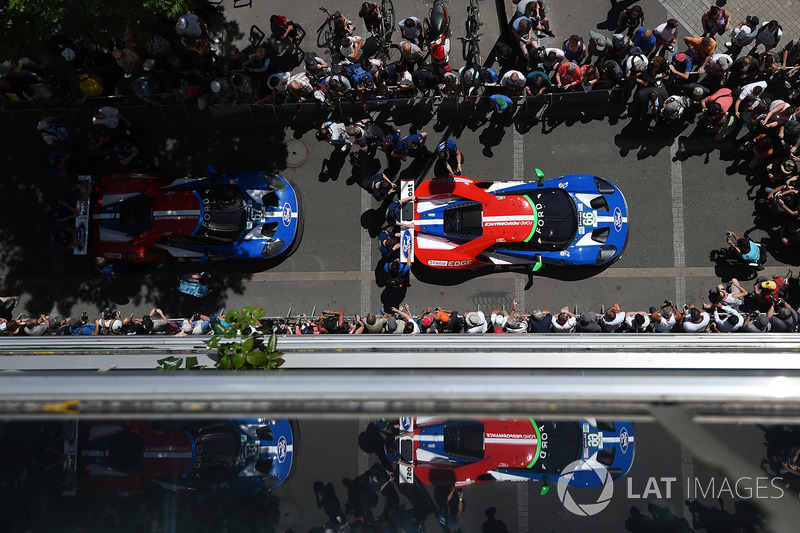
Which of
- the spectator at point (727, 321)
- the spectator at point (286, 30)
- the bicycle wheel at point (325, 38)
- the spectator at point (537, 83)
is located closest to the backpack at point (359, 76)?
the bicycle wheel at point (325, 38)

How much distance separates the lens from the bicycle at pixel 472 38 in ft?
37.5

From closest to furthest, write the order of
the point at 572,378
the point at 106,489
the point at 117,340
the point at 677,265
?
1. the point at 572,378
2. the point at 106,489
3. the point at 117,340
4. the point at 677,265

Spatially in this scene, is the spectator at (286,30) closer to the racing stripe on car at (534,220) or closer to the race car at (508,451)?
the racing stripe on car at (534,220)

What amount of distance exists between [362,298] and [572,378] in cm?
890

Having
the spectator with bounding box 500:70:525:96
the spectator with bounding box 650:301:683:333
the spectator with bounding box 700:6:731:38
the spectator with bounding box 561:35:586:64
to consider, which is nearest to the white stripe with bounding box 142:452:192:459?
the spectator with bounding box 650:301:683:333

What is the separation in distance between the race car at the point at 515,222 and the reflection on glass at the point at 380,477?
7.19m

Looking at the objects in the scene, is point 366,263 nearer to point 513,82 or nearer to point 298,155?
point 298,155

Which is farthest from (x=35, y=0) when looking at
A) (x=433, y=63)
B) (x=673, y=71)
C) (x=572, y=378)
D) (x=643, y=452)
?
(x=673, y=71)

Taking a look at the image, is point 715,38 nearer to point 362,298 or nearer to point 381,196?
point 381,196

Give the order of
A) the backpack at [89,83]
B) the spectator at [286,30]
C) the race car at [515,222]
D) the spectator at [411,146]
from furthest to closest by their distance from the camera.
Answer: the spectator at [286,30], the backpack at [89,83], the spectator at [411,146], the race car at [515,222]

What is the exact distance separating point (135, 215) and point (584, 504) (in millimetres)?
10312

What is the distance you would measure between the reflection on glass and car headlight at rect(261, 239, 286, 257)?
7786mm

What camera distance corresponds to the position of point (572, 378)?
3119mm

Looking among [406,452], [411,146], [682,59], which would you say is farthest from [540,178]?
[406,452]
